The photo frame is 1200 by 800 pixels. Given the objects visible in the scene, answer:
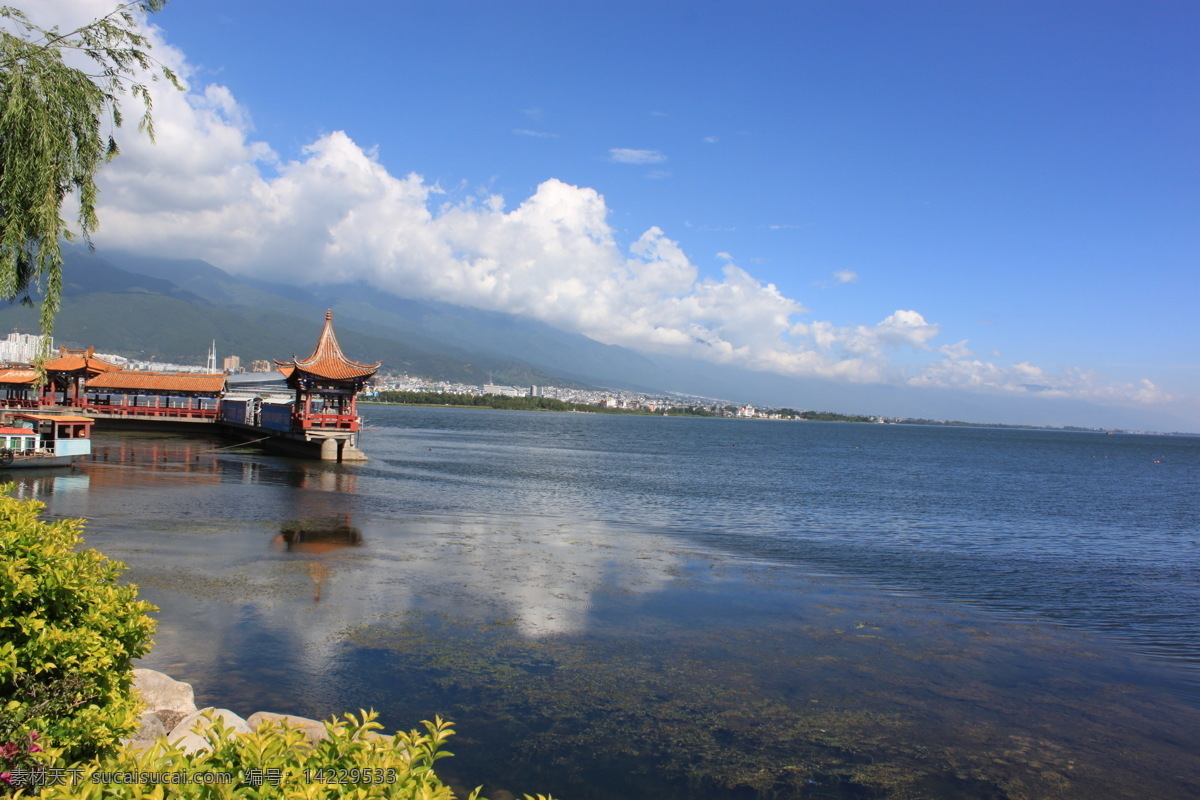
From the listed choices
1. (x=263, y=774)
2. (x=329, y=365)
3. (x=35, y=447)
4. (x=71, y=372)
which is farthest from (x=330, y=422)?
(x=263, y=774)

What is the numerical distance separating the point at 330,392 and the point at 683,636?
3649 centimetres

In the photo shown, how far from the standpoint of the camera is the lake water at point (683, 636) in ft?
26.7

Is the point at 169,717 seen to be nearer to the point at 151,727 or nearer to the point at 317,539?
the point at 151,727

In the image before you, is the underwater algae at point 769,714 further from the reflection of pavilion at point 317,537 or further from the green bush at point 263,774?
the reflection of pavilion at point 317,537

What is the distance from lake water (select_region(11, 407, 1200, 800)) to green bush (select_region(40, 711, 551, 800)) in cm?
456

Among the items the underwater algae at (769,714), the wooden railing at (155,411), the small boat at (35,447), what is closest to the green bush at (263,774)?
the underwater algae at (769,714)

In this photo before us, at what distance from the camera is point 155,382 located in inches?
2410

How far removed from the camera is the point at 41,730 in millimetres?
4289

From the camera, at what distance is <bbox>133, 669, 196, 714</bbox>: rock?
679 centimetres

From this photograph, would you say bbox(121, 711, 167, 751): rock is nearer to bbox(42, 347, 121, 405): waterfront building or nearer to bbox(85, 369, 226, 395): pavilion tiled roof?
bbox(42, 347, 121, 405): waterfront building

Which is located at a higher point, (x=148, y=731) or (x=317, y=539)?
(x=148, y=731)

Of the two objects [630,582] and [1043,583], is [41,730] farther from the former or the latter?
[1043,583]

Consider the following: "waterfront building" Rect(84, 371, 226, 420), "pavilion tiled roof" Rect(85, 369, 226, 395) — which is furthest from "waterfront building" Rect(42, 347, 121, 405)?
"waterfront building" Rect(84, 371, 226, 420)

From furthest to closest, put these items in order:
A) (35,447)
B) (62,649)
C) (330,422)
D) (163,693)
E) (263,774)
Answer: (330,422), (35,447), (163,693), (62,649), (263,774)
